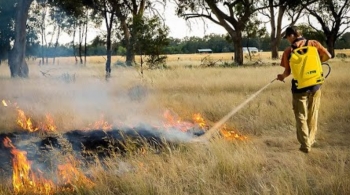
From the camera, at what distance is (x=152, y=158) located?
530 cm

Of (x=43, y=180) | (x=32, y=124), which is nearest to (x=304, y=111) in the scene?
(x=43, y=180)

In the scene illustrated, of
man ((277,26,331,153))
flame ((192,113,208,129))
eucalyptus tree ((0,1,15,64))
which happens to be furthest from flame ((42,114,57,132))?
eucalyptus tree ((0,1,15,64))

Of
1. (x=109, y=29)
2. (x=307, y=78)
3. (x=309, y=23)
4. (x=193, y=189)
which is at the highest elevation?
(x=309, y=23)

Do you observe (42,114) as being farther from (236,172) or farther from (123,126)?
(236,172)

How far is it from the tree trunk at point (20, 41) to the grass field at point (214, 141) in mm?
5047

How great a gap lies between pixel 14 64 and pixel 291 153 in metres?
15.5

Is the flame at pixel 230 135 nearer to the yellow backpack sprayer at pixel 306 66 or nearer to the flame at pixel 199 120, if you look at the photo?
the flame at pixel 199 120

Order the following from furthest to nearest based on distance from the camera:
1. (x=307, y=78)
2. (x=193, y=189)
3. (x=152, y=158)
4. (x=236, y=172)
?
(x=307, y=78), (x=152, y=158), (x=236, y=172), (x=193, y=189)

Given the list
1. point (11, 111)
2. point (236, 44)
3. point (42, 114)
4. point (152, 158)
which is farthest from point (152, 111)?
point (236, 44)

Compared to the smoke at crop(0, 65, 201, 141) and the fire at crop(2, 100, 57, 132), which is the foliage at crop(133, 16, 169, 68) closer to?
the smoke at crop(0, 65, 201, 141)

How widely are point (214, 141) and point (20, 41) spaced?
1462cm

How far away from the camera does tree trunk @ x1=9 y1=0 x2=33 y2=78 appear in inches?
710

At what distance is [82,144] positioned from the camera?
19.2ft

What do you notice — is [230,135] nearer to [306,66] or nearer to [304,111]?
[304,111]
